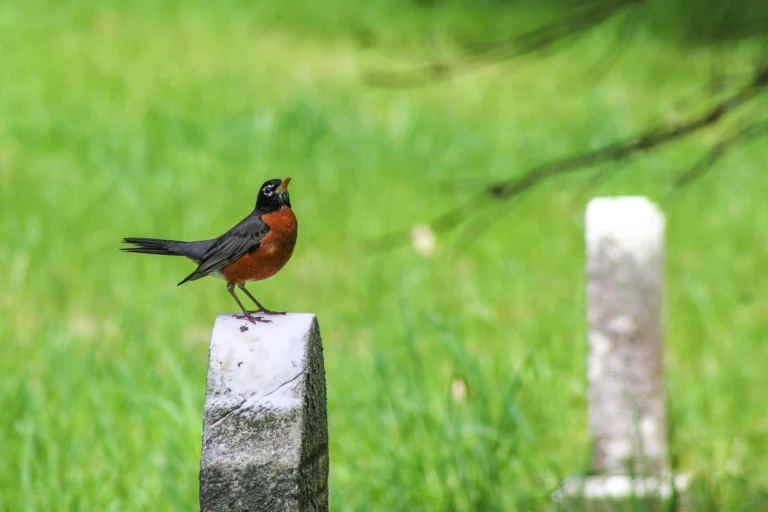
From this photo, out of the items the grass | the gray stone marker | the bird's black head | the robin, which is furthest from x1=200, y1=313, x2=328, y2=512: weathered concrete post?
the gray stone marker

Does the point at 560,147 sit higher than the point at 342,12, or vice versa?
the point at 342,12

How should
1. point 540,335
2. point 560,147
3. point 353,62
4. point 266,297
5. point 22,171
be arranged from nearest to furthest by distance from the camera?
point 540,335
point 266,297
point 22,171
point 560,147
point 353,62

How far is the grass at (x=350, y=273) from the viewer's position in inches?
145

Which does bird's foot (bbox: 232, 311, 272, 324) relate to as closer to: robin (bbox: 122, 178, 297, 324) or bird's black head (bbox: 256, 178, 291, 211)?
robin (bbox: 122, 178, 297, 324)

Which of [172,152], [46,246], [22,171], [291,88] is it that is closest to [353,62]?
[291,88]

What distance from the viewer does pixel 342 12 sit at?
48.5 feet

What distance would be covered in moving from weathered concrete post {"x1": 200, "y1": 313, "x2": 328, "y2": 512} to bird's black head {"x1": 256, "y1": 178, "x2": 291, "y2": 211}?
0.79 feet

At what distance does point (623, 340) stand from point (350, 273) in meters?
2.62

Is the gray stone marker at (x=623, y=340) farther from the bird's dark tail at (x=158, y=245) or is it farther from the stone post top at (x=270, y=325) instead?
the bird's dark tail at (x=158, y=245)

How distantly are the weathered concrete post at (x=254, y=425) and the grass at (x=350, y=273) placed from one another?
39.0 inches

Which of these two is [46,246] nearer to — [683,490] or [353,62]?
[683,490]

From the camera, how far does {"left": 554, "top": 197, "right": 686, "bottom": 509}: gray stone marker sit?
149 inches

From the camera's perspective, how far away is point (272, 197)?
5.90 feet

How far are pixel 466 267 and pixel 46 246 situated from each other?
8.80ft
